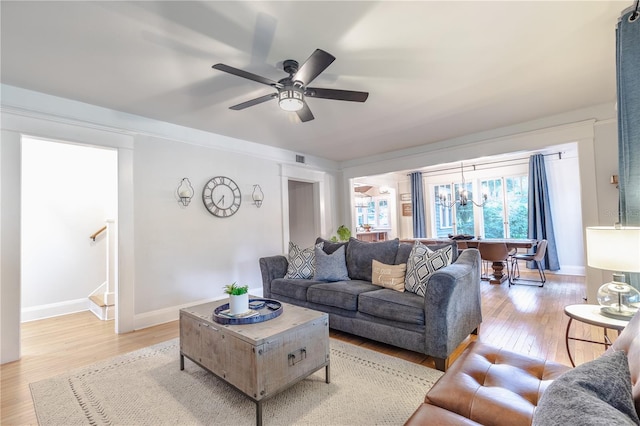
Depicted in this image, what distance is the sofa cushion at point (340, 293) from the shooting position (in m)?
2.86

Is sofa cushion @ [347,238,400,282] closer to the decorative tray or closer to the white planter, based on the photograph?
the decorative tray

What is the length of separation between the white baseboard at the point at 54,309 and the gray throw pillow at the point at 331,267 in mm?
3463

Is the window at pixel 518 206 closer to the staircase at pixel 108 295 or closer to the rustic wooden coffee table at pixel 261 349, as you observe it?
the rustic wooden coffee table at pixel 261 349

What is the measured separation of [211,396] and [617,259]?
271 cm

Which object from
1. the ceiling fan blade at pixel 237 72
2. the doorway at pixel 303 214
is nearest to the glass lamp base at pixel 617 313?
the ceiling fan blade at pixel 237 72

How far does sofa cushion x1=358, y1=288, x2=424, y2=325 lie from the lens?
242 cm

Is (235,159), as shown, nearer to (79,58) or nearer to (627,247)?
(79,58)

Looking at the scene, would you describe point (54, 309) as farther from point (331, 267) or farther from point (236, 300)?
point (331, 267)

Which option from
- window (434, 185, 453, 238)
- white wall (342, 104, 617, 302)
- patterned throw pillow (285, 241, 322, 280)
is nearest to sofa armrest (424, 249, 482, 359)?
patterned throw pillow (285, 241, 322, 280)

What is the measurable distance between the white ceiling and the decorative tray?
197 centimetres

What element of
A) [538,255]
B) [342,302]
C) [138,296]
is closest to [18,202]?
[138,296]

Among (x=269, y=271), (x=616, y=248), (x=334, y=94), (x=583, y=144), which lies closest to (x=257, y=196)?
(x=269, y=271)

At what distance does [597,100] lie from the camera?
3424mm

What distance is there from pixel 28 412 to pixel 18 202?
1.90m
